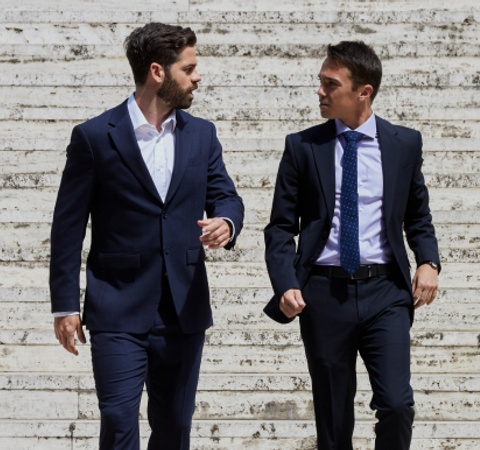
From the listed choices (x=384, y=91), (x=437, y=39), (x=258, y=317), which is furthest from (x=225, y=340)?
(x=437, y=39)

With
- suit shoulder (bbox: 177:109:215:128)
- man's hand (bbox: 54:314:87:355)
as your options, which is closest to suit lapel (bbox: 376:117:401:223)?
suit shoulder (bbox: 177:109:215:128)

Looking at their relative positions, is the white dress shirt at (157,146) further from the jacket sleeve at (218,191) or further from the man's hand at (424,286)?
the man's hand at (424,286)

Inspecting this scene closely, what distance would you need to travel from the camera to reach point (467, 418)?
670cm

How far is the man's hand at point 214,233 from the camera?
Result: 14.9 ft

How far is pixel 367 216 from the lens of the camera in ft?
15.8

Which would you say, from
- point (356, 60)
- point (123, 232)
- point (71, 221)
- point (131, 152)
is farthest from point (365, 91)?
point (71, 221)

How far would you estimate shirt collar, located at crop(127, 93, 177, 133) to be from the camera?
4801mm

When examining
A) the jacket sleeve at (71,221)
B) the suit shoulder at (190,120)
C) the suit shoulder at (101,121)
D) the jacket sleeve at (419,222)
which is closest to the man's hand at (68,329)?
the jacket sleeve at (71,221)

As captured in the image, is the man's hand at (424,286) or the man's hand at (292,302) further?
the man's hand at (424,286)

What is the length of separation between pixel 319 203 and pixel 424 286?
498 millimetres

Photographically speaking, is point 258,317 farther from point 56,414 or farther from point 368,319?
point 368,319

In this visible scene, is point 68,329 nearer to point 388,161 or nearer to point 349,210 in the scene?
point 349,210

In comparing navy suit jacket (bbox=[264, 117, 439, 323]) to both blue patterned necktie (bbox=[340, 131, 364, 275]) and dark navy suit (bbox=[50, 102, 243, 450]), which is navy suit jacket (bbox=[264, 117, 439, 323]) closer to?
blue patterned necktie (bbox=[340, 131, 364, 275])

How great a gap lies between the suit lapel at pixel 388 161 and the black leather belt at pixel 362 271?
7.3 inches
